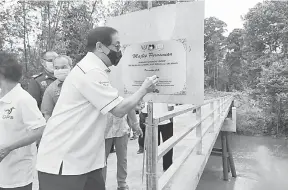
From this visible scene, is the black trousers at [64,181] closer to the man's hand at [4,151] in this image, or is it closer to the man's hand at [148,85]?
the man's hand at [4,151]

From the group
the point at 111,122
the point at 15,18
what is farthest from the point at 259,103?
the point at 111,122

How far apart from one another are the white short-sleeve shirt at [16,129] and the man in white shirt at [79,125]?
0.91ft

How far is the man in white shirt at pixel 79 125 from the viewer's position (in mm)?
1433

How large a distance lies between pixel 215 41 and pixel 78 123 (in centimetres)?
3816

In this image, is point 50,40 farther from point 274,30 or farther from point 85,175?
point 274,30

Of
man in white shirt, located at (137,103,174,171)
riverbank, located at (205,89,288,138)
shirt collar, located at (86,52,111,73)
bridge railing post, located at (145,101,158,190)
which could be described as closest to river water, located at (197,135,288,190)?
riverbank, located at (205,89,288,138)

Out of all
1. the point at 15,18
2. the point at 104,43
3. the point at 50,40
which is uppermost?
the point at 15,18

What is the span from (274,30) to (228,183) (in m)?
16.5

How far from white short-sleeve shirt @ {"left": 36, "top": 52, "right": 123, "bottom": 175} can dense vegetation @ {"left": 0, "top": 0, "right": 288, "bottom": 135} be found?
2541 millimetres

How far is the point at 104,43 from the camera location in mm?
1591

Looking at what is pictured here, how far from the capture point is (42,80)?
2.99m

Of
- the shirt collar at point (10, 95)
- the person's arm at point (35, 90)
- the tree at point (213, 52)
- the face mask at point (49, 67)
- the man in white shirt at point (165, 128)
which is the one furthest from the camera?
the tree at point (213, 52)

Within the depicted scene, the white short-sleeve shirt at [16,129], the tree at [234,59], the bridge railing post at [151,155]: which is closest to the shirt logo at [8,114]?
the white short-sleeve shirt at [16,129]

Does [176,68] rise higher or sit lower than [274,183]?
higher
